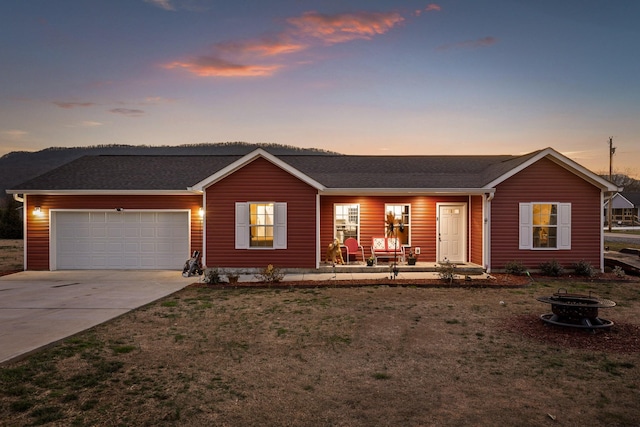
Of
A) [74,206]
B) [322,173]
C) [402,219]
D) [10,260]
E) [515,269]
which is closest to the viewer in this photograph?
[515,269]

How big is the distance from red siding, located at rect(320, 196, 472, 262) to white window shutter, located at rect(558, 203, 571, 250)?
10.6ft

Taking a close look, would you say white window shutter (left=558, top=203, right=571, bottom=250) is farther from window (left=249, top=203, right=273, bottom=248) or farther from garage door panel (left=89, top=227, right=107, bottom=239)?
garage door panel (left=89, top=227, right=107, bottom=239)

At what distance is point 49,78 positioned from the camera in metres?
19.9

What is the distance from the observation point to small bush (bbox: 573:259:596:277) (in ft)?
43.5

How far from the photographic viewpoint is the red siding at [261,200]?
13898 mm

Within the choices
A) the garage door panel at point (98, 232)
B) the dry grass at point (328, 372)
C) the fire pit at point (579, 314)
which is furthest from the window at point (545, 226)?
the garage door panel at point (98, 232)

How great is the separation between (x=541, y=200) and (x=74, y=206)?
17439mm

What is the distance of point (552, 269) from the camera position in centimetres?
1337

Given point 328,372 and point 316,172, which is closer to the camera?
point 328,372

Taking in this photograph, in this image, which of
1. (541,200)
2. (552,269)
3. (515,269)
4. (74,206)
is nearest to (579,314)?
(515,269)

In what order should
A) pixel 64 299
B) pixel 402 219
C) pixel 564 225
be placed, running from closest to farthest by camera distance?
pixel 64 299 < pixel 564 225 < pixel 402 219

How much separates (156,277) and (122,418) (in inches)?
404

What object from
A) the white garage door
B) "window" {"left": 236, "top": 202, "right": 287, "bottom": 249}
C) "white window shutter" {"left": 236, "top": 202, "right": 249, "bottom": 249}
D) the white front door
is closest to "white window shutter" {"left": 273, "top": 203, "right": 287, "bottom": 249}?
"window" {"left": 236, "top": 202, "right": 287, "bottom": 249}

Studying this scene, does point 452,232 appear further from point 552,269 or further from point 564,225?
point 564,225
